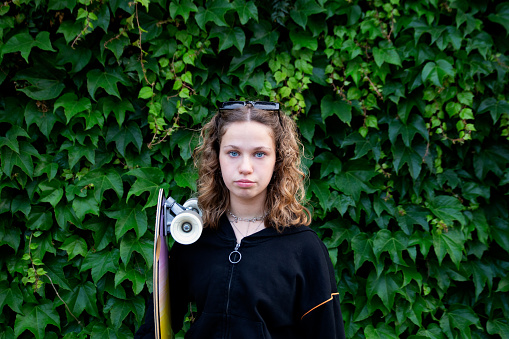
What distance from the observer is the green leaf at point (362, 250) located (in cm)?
230

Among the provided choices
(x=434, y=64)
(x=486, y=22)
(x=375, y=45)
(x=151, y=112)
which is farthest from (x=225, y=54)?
(x=486, y=22)

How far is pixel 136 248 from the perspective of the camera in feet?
7.30

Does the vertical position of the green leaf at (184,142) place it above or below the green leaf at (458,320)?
above

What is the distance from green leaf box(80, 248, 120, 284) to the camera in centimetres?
226

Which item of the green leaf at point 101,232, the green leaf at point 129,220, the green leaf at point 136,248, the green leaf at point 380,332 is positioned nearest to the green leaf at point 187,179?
the green leaf at point 129,220

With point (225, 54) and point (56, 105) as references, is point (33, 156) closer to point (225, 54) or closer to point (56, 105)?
point (56, 105)

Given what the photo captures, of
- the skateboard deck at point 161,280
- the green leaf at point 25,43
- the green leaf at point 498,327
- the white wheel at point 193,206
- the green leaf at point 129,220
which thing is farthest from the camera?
the green leaf at point 498,327

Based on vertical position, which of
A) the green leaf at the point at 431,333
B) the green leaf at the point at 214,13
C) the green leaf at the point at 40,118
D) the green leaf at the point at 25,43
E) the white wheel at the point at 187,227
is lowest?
the green leaf at the point at 431,333

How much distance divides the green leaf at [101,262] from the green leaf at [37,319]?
Answer: 34 centimetres

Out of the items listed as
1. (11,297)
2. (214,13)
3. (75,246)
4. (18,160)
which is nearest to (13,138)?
(18,160)

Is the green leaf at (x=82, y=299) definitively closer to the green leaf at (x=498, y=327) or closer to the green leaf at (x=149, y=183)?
the green leaf at (x=149, y=183)

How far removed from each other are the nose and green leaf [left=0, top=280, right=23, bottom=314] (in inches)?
71.2

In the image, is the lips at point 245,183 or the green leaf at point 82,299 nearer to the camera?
the lips at point 245,183

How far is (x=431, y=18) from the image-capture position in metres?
2.31
